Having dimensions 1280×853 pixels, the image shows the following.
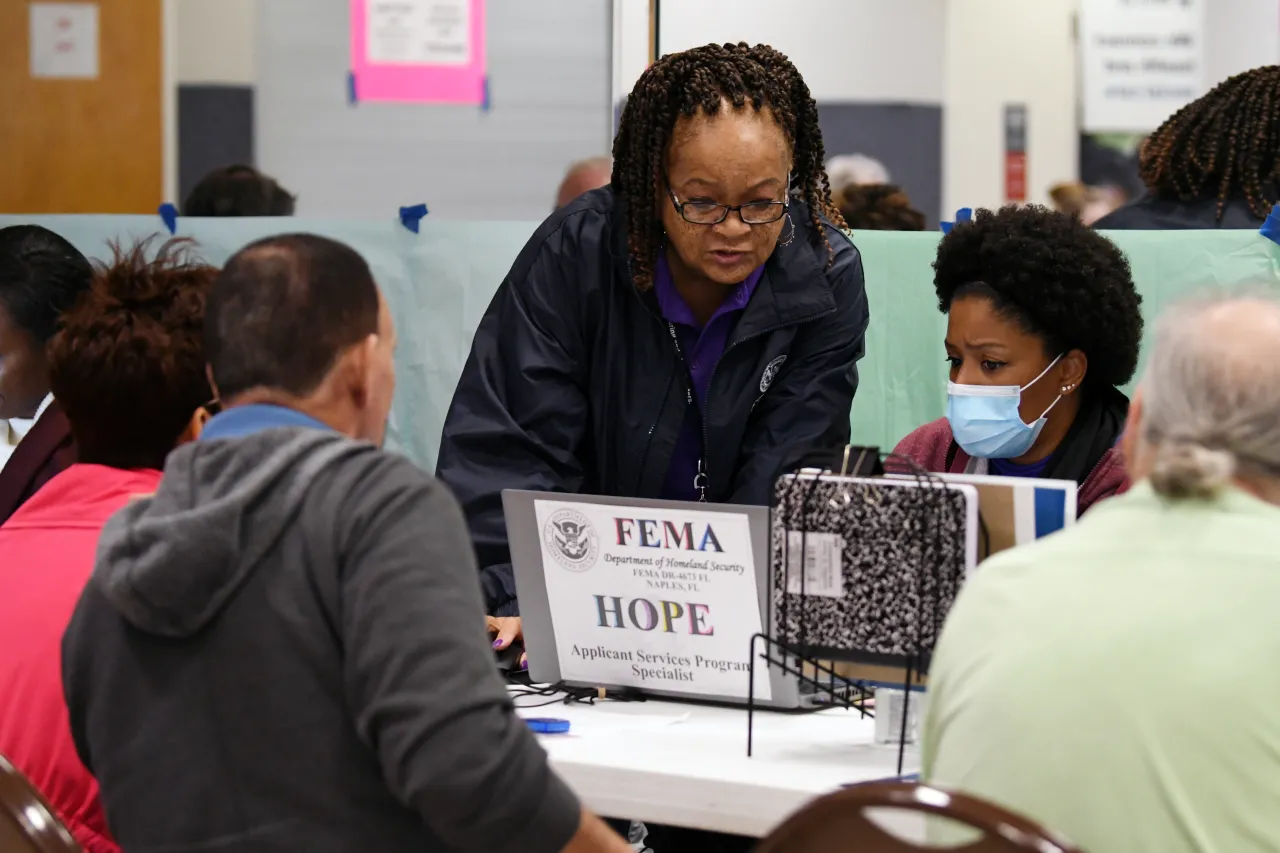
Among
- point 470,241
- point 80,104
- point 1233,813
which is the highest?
point 80,104

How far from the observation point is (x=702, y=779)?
1.66 meters

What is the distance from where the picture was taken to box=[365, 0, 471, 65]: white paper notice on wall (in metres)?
4.40

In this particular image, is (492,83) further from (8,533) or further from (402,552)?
(402,552)

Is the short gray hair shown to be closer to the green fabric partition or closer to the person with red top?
the person with red top

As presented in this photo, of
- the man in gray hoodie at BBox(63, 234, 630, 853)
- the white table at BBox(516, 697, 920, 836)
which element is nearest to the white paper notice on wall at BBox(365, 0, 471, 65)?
the white table at BBox(516, 697, 920, 836)

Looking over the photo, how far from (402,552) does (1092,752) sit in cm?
57

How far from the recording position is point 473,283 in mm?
3596

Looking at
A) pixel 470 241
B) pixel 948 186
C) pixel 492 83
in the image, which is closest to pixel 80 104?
pixel 492 83

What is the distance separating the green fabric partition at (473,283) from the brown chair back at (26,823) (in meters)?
2.16

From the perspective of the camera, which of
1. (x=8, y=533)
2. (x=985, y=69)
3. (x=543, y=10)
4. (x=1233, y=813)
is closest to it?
(x=1233, y=813)

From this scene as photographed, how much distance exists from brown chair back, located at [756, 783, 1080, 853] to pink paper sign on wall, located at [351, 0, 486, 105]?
11.6ft

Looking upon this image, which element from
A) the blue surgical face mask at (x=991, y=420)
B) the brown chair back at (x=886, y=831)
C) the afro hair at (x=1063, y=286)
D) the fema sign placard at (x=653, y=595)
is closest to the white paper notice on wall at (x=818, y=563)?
the fema sign placard at (x=653, y=595)

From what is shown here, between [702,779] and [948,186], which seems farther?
[948,186]

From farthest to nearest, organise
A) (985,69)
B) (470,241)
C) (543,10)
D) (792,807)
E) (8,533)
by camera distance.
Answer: (985,69) → (543,10) → (470,241) → (8,533) → (792,807)
